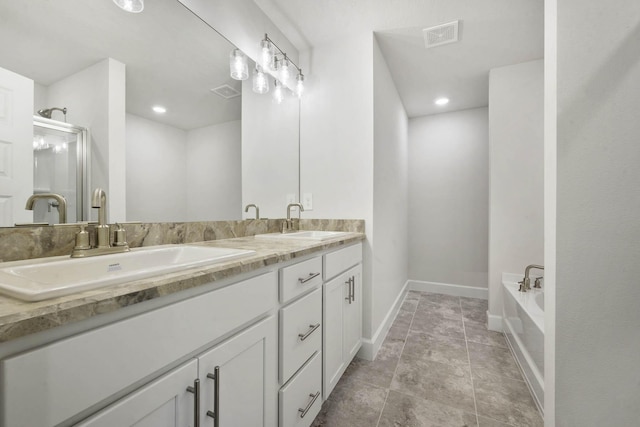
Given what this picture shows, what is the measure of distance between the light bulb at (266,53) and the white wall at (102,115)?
95 centimetres

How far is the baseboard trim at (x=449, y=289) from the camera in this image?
3.19 metres

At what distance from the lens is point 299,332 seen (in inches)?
43.1

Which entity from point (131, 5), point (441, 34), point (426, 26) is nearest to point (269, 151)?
point (131, 5)

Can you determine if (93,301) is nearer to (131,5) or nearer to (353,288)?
(131,5)

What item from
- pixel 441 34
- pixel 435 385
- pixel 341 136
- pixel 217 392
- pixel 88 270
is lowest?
pixel 435 385

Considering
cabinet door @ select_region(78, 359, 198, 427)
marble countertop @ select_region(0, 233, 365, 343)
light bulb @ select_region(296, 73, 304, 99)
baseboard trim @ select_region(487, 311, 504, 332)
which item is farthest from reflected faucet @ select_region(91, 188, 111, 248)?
baseboard trim @ select_region(487, 311, 504, 332)

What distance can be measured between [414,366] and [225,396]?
4.84ft

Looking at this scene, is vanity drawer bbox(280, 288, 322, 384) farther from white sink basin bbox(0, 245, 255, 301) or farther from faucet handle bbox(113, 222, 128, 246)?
faucet handle bbox(113, 222, 128, 246)

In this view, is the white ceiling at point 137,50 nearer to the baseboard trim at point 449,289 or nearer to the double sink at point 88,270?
the double sink at point 88,270

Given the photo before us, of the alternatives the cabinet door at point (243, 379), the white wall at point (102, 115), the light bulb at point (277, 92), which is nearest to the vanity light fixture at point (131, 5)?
the white wall at point (102, 115)

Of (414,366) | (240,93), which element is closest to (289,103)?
(240,93)

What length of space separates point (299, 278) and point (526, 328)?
1.63m

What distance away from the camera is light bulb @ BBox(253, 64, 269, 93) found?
1729 millimetres

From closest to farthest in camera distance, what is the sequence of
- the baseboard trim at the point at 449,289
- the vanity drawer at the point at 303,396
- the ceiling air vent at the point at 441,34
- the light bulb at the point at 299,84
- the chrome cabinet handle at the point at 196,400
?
the chrome cabinet handle at the point at 196,400 → the vanity drawer at the point at 303,396 → the ceiling air vent at the point at 441,34 → the light bulb at the point at 299,84 → the baseboard trim at the point at 449,289
